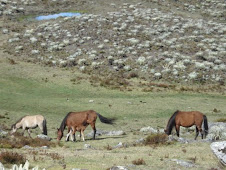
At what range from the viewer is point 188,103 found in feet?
131

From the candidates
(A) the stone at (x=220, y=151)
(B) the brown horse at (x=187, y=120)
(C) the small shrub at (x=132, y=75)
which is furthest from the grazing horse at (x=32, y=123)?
(C) the small shrub at (x=132, y=75)

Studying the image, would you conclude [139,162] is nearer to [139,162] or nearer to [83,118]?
[139,162]

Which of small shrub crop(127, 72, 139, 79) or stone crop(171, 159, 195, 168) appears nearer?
stone crop(171, 159, 195, 168)

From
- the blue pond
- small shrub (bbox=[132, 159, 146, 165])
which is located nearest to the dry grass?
small shrub (bbox=[132, 159, 146, 165])

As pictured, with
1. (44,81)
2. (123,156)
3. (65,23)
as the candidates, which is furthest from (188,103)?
(65,23)

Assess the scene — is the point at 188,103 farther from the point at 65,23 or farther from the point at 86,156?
the point at 65,23

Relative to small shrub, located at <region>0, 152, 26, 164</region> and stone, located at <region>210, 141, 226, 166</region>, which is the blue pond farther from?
stone, located at <region>210, 141, 226, 166</region>

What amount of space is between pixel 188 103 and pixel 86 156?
82.0 feet

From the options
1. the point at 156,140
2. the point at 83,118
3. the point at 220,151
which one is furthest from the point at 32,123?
the point at 220,151

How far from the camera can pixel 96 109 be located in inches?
1411

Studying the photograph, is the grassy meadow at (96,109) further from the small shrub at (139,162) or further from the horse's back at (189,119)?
the horse's back at (189,119)

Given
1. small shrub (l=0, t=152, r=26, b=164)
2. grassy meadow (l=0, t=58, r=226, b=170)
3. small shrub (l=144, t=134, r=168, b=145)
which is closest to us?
small shrub (l=0, t=152, r=26, b=164)

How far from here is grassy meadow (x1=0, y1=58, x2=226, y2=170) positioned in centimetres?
1619

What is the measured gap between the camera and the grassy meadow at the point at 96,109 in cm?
1619
